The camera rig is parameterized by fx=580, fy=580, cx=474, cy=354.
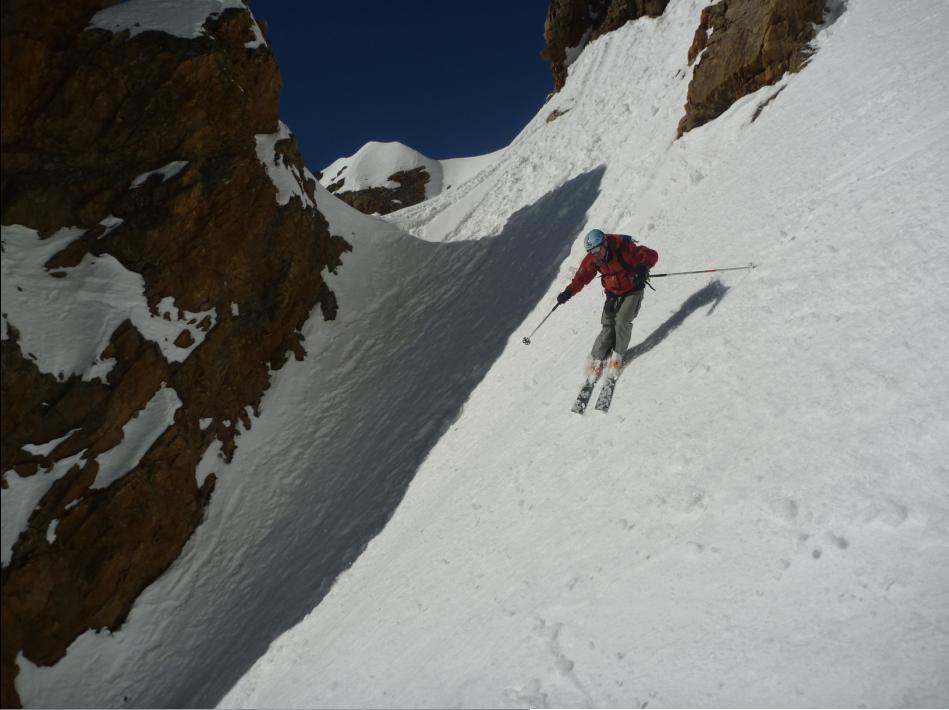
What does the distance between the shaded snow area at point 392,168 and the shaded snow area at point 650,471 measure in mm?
36377

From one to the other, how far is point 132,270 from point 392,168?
4234 centimetres

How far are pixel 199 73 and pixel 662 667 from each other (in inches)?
554

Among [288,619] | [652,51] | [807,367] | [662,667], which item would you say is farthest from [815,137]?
[652,51]

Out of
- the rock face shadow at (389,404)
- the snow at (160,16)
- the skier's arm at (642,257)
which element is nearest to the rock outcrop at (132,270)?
the snow at (160,16)

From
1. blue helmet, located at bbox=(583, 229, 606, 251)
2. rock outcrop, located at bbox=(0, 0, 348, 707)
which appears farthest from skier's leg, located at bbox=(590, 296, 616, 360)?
rock outcrop, located at bbox=(0, 0, 348, 707)

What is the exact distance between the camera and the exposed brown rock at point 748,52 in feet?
41.7

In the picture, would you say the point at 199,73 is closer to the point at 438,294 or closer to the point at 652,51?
the point at 438,294

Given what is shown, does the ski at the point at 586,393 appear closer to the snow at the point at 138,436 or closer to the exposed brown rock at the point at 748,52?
the snow at the point at 138,436

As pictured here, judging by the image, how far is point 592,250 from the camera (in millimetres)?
8070

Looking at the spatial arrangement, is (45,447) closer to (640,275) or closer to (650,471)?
(650,471)

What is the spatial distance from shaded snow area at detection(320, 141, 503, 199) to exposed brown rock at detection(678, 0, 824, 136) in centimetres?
3637

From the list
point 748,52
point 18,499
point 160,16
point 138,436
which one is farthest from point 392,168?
point 18,499

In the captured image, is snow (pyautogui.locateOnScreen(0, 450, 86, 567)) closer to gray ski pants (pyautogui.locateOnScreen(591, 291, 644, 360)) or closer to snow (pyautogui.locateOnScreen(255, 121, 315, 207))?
snow (pyautogui.locateOnScreen(255, 121, 315, 207))

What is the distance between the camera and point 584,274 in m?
8.56
